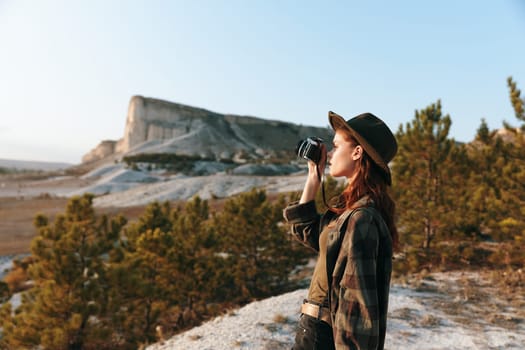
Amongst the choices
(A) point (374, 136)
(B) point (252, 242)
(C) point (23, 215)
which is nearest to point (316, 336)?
(A) point (374, 136)

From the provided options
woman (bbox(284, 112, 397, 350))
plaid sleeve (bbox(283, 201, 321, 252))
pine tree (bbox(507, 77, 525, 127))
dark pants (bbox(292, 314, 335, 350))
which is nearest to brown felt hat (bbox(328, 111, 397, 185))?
woman (bbox(284, 112, 397, 350))

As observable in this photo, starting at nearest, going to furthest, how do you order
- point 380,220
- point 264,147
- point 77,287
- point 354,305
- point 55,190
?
point 354,305
point 380,220
point 77,287
point 55,190
point 264,147

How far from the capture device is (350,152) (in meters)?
2.01

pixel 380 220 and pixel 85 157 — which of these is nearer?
pixel 380 220

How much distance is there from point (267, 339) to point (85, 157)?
454 feet

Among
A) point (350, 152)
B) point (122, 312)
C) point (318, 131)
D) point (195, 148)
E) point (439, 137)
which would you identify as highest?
point (318, 131)

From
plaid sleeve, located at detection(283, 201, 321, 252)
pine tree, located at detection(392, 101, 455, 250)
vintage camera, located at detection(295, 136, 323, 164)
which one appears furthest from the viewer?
pine tree, located at detection(392, 101, 455, 250)

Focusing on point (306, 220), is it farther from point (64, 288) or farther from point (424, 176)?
point (424, 176)

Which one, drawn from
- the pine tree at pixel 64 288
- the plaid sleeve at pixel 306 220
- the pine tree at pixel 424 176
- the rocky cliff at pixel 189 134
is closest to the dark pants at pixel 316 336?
the plaid sleeve at pixel 306 220

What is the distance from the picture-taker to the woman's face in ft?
6.59

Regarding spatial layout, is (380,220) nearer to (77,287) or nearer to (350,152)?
(350,152)

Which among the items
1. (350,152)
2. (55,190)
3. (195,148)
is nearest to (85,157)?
(195,148)

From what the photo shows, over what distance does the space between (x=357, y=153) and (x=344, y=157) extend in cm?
9

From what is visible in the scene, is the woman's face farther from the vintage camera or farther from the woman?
the vintage camera
